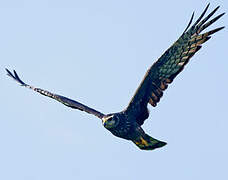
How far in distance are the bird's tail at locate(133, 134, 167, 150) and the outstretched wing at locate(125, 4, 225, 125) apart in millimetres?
658

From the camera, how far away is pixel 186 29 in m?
15.7

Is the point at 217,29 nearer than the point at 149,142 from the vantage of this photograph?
Yes

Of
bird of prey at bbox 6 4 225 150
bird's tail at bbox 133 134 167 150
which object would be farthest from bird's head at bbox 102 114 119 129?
bird's tail at bbox 133 134 167 150

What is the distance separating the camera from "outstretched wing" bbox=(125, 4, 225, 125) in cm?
1556

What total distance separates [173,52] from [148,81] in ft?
2.74

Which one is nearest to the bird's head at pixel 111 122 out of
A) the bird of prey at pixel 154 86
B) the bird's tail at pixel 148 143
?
the bird of prey at pixel 154 86

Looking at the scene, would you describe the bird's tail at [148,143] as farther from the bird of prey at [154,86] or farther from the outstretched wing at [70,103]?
the outstretched wing at [70,103]

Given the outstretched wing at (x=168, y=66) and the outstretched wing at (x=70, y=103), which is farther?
the outstretched wing at (x=70, y=103)

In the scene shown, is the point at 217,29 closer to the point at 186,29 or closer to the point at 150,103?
the point at 186,29

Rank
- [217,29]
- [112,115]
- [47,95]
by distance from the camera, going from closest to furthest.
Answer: [217,29]
[112,115]
[47,95]

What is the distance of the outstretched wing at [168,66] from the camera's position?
15562 millimetres

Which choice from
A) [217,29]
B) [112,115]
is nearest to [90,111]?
[112,115]

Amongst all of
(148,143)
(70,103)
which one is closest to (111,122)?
(148,143)

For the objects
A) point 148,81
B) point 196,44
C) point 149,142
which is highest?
point 196,44
